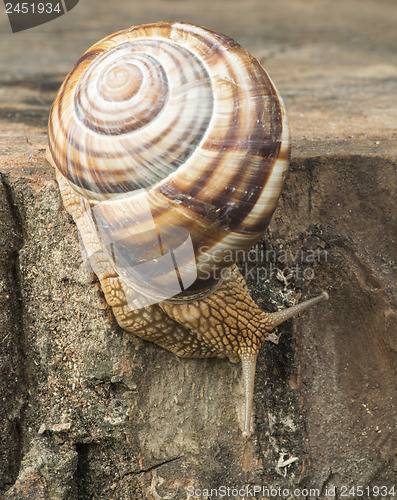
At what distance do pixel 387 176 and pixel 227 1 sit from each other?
13.2 ft

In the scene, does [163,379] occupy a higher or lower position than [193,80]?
lower

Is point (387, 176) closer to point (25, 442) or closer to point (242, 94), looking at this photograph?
point (242, 94)

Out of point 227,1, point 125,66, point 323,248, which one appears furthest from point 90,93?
point 227,1

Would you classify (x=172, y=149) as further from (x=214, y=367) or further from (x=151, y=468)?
(x=151, y=468)

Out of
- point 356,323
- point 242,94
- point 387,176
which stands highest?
point 242,94

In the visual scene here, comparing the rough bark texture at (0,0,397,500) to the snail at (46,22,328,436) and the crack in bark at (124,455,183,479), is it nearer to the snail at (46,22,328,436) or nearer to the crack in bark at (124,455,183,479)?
the crack in bark at (124,455,183,479)

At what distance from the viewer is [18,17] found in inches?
191

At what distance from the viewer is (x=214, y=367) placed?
2.52 m
